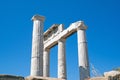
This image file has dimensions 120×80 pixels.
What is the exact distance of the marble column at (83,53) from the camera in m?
26.3

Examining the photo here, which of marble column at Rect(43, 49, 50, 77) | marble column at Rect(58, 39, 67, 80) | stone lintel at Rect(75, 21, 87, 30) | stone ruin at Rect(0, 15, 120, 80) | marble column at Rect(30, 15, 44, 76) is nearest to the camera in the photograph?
marble column at Rect(30, 15, 44, 76)

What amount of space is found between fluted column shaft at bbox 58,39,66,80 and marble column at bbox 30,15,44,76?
5.46 meters

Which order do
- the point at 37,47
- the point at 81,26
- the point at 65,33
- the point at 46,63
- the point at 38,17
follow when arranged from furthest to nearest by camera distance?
1. the point at 46,63
2. the point at 65,33
3. the point at 81,26
4. the point at 38,17
5. the point at 37,47

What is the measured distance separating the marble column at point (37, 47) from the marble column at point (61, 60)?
215 inches

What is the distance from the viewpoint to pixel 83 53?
27.2m

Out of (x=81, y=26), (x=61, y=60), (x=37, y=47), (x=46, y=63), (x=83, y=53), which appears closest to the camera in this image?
(x=37, y=47)

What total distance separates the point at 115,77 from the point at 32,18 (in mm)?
18954

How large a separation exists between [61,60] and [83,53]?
5.38 metres

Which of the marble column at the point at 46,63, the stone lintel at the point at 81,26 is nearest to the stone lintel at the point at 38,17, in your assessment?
the stone lintel at the point at 81,26

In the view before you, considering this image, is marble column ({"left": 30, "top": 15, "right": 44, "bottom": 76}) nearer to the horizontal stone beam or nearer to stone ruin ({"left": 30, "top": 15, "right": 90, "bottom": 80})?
stone ruin ({"left": 30, "top": 15, "right": 90, "bottom": 80})

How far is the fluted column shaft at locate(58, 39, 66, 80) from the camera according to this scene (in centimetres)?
3123

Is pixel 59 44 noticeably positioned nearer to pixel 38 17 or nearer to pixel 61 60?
pixel 61 60

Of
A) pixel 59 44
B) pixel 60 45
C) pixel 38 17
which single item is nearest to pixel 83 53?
pixel 60 45

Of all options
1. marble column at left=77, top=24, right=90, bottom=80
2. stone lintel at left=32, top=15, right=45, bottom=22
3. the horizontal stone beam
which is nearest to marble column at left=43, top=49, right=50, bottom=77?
the horizontal stone beam
